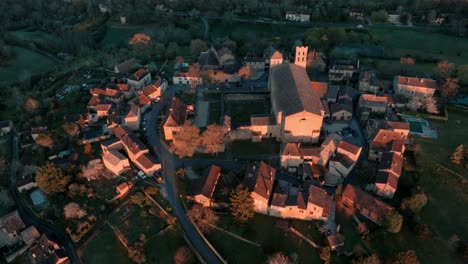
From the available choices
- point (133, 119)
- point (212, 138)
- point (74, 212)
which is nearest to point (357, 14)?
point (212, 138)

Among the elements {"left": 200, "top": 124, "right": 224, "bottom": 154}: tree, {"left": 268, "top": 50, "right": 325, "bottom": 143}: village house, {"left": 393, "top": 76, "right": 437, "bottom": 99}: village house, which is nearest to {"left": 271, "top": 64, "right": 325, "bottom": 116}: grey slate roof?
{"left": 268, "top": 50, "right": 325, "bottom": 143}: village house

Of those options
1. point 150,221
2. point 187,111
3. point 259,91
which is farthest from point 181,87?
point 150,221

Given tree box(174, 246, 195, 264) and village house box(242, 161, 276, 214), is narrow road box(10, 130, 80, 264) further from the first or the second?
village house box(242, 161, 276, 214)

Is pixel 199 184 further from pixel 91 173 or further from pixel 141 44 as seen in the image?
pixel 141 44

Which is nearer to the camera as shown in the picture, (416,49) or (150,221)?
(150,221)

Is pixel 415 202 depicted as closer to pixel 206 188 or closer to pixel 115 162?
pixel 206 188

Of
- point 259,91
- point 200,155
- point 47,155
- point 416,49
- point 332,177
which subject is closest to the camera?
point 332,177

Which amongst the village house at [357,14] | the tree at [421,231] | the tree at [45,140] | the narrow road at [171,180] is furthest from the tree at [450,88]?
the tree at [45,140]
